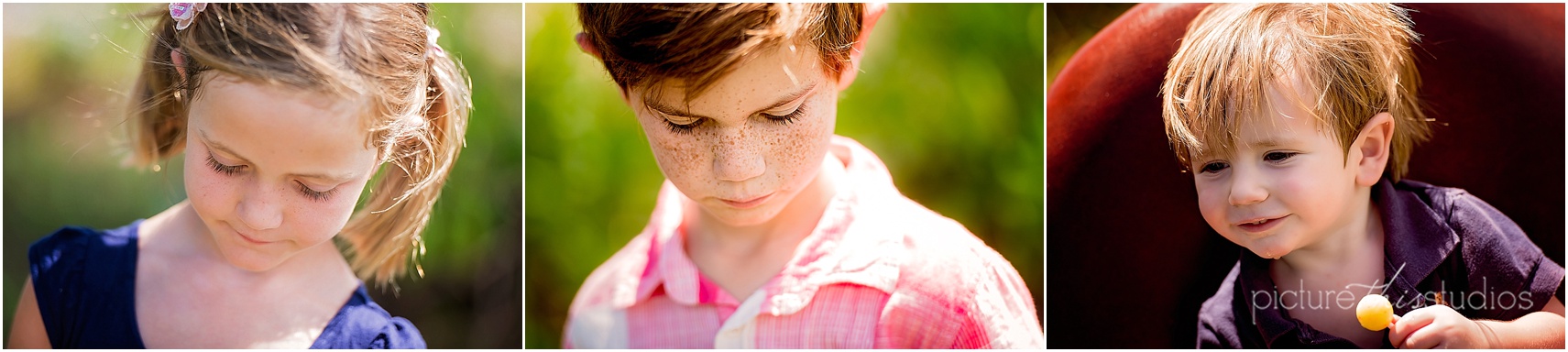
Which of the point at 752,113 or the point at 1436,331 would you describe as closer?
the point at 752,113

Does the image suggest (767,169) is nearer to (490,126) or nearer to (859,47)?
(859,47)

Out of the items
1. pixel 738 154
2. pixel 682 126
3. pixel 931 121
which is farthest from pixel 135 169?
pixel 931 121

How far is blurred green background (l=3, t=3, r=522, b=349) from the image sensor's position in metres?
2.41

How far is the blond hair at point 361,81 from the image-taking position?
2.24 m

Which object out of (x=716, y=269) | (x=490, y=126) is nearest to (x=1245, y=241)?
(x=716, y=269)

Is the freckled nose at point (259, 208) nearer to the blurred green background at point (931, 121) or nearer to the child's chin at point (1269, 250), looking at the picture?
the blurred green background at point (931, 121)

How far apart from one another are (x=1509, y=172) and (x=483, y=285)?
6.59 ft

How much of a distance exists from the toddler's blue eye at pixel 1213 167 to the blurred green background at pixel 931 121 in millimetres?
303

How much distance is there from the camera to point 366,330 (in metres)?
2.46

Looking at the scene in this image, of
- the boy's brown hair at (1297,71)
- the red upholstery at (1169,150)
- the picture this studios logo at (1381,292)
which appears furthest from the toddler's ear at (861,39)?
the picture this studios logo at (1381,292)

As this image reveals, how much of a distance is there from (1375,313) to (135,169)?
2399 millimetres

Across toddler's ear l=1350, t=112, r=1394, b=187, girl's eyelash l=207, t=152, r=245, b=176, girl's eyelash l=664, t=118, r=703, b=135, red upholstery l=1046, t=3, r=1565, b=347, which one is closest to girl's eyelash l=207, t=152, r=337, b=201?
girl's eyelash l=207, t=152, r=245, b=176

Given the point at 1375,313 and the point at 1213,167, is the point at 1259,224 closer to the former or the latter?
the point at 1213,167

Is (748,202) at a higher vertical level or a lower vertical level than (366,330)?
higher
